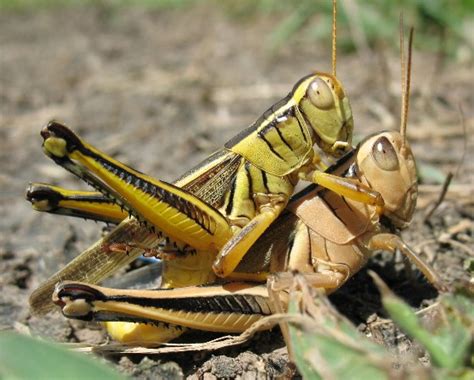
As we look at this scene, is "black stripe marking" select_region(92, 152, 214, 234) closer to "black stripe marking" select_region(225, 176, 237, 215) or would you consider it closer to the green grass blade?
"black stripe marking" select_region(225, 176, 237, 215)

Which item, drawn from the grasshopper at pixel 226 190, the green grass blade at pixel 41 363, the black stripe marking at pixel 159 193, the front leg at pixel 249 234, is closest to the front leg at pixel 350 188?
the grasshopper at pixel 226 190

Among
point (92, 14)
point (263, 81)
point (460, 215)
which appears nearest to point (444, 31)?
point (263, 81)

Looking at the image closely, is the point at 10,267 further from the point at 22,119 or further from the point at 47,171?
the point at 22,119

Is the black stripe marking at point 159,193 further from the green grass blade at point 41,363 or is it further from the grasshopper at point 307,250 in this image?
the green grass blade at point 41,363

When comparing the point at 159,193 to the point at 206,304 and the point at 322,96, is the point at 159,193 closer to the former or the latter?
the point at 206,304

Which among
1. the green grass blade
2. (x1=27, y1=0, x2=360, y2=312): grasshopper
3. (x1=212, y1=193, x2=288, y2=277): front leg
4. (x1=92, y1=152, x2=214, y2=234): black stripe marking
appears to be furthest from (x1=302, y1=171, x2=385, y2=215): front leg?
the green grass blade

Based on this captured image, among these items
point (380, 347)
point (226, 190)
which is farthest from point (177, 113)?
point (380, 347)
